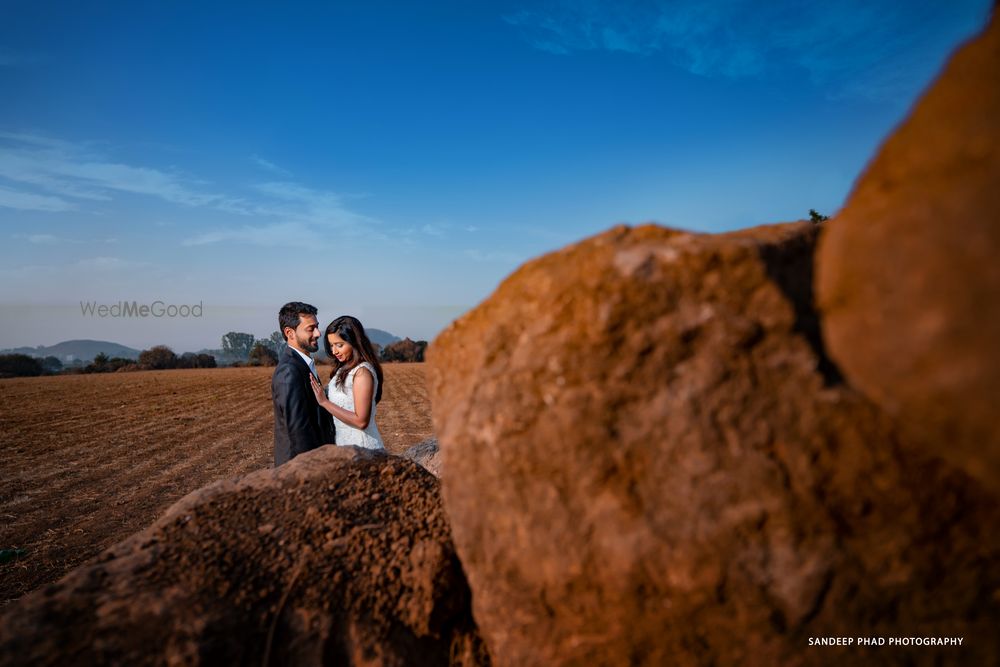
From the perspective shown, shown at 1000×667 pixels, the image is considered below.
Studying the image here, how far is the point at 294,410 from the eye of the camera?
4.56 metres

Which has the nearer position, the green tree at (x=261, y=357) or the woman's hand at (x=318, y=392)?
the woman's hand at (x=318, y=392)

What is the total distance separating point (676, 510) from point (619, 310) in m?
0.69

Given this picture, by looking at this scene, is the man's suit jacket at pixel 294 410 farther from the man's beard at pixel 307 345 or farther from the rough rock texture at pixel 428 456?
the rough rock texture at pixel 428 456

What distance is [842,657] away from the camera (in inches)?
63.6

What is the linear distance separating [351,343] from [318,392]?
0.56m

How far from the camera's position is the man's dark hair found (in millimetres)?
4875

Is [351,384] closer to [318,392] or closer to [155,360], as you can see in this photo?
[318,392]

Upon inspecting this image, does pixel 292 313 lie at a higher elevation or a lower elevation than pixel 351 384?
higher

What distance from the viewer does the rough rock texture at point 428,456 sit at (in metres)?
4.68

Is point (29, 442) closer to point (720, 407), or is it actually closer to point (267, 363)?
point (720, 407)

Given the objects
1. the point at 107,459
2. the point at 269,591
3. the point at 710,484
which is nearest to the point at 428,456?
the point at 269,591

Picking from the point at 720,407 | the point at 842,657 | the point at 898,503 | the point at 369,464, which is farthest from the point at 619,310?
the point at 369,464

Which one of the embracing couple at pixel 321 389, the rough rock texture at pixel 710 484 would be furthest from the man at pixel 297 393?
the rough rock texture at pixel 710 484

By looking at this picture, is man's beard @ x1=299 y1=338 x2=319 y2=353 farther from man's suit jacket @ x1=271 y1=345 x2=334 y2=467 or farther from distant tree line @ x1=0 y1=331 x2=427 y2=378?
distant tree line @ x1=0 y1=331 x2=427 y2=378
